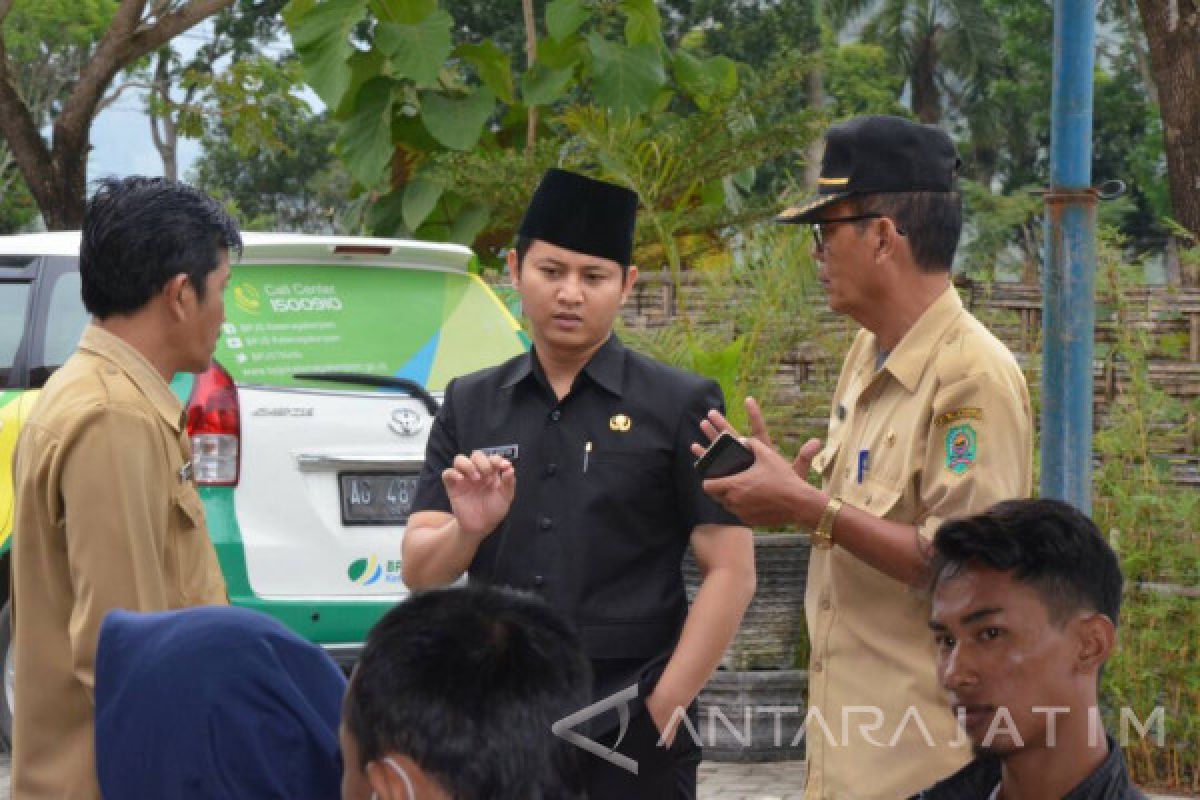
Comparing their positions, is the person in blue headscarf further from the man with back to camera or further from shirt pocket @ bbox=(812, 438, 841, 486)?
shirt pocket @ bbox=(812, 438, 841, 486)

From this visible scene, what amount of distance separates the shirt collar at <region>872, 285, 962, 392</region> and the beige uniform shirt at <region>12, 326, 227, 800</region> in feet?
4.44

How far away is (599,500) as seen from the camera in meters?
3.70

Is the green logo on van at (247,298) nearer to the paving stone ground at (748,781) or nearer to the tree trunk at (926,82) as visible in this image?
the paving stone ground at (748,781)

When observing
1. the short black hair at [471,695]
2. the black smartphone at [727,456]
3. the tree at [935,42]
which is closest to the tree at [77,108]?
the black smartphone at [727,456]

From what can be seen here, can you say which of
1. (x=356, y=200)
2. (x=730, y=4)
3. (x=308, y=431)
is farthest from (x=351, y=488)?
(x=730, y=4)

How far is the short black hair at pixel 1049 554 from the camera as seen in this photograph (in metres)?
2.95

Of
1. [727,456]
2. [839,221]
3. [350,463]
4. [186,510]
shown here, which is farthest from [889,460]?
[350,463]

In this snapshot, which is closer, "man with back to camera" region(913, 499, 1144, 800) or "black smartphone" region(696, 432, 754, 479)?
"man with back to camera" region(913, 499, 1144, 800)

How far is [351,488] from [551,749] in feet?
16.4

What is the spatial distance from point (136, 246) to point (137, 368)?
23cm

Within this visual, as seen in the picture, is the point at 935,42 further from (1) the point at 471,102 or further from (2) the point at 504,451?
(2) the point at 504,451

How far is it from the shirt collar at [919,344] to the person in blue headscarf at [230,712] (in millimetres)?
1446

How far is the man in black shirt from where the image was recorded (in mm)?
3654

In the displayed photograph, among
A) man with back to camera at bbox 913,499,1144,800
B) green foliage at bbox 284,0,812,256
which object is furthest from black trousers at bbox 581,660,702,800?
green foliage at bbox 284,0,812,256
